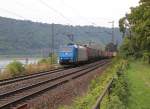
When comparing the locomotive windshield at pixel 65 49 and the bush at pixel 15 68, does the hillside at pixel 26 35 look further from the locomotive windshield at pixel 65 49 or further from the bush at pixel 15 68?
the bush at pixel 15 68

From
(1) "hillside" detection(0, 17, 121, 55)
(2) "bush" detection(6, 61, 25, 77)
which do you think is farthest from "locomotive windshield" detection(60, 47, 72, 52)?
(1) "hillside" detection(0, 17, 121, 55)

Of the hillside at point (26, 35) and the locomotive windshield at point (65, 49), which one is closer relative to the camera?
the locomotive windshield at point (65, 49)

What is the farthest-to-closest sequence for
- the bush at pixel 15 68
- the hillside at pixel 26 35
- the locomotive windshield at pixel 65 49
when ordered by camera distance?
the hillside at pixel 26 35 < the locomotive windshield at pixel 65 49 < the bush at pixel 15 68

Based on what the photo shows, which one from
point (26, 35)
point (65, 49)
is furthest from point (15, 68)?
point (26, 35)

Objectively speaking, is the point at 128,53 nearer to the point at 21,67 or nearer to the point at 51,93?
the point at 21,67

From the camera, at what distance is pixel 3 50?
471ft

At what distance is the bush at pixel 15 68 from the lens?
41197 mm

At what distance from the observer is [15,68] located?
139 ft

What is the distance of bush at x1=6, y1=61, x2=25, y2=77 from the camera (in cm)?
4120

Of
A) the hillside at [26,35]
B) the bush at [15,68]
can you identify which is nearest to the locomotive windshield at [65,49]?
the bush at [15,68]

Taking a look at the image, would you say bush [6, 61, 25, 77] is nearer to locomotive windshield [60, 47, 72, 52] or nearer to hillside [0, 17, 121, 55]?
locomotive windshield [60, 47, 72, 52]

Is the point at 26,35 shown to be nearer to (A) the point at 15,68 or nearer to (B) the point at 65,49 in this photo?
(B) the point at 65,49

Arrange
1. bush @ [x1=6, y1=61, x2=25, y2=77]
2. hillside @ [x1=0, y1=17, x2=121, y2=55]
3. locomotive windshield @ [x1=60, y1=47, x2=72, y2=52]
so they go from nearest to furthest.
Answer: bush @ [x1=6, y1=61, x2=25, y2=77]
locomotive windshield @ [x1=60, y1=47, x2=72, y2=52]
hillside @ [x1=0, y1=17, x2=121, y2=55]

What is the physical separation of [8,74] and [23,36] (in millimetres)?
110860
